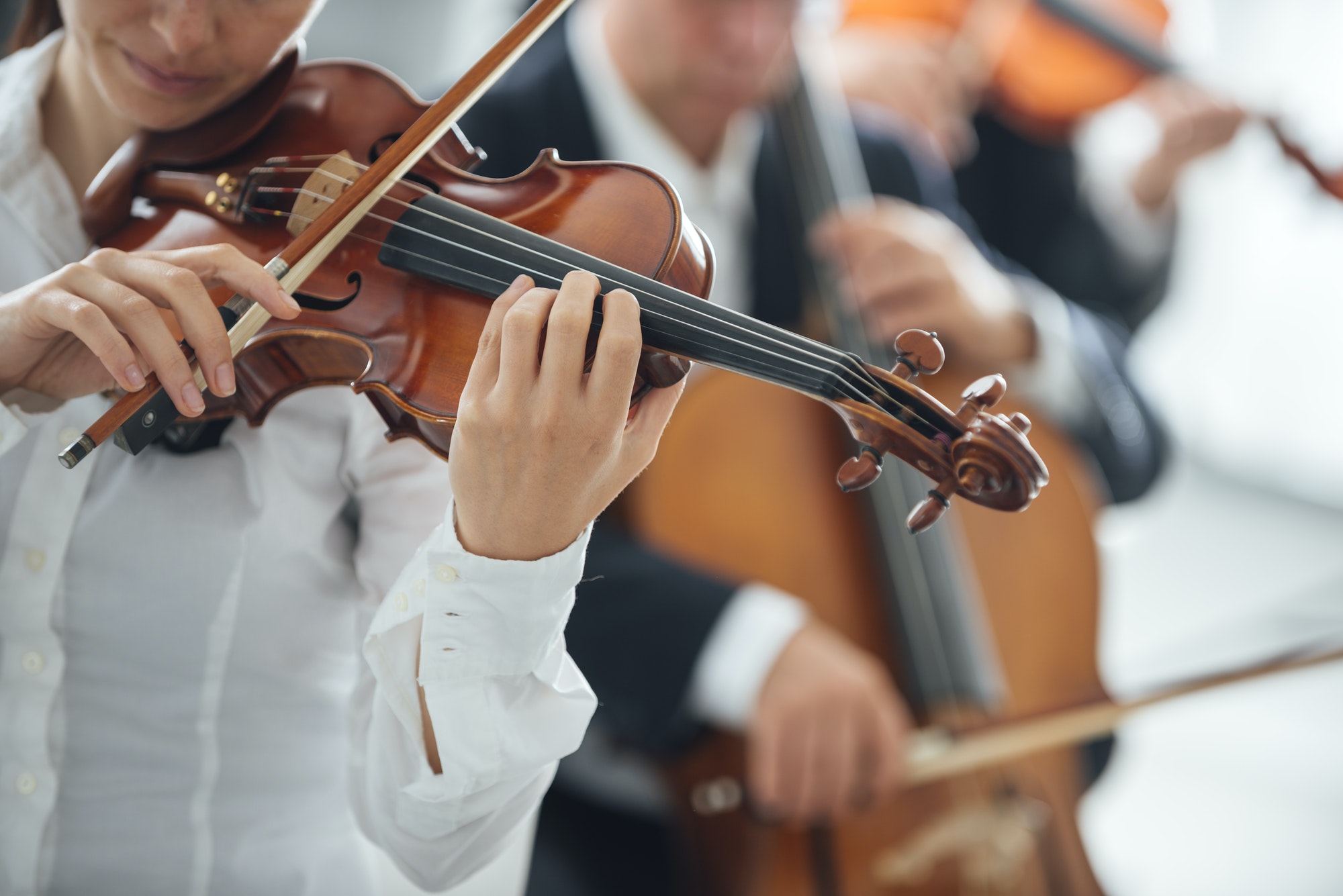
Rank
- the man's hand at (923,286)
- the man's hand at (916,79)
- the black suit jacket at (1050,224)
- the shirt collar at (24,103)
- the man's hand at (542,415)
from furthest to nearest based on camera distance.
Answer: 1. the black suit jacket at (1050,224)
2. the man's hand at (916,79)
3. the man's hand at (923,286)
4. the shirt collar at (24,103)
5. the man's hand at (542,415)

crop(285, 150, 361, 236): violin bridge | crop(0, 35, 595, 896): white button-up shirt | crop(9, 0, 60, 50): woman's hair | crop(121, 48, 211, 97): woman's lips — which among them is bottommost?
Answer: crop(0, 35, 595, 896): white button-up shirt

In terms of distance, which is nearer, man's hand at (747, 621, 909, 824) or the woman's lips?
the woman's lips

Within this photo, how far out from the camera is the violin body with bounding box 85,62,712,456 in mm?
378

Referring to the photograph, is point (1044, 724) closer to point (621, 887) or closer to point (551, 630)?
point (621, 887)

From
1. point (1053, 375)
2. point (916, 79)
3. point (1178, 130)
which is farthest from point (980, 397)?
point (1178, 130)

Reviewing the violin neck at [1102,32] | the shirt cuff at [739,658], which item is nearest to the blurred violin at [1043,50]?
the violin neck at [1102,32]

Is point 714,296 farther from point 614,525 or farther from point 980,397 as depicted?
point 980,397

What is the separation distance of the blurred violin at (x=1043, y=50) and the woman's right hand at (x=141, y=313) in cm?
134

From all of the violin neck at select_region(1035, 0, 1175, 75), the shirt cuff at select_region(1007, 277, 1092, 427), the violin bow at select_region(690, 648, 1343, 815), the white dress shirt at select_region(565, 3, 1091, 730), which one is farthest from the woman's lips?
the violin neck at select_region(1035, 0, 1175, 75)

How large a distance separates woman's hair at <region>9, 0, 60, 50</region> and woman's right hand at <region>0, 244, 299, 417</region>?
216 millimetres

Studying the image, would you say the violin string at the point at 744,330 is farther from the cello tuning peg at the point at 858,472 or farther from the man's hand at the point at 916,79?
the man's hand at the point at 916,79

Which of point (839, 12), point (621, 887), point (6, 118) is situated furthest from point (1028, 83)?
point (6, 118)

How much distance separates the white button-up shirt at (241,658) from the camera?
0.39 metres

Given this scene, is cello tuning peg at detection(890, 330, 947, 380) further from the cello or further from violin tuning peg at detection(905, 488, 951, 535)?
the cello
